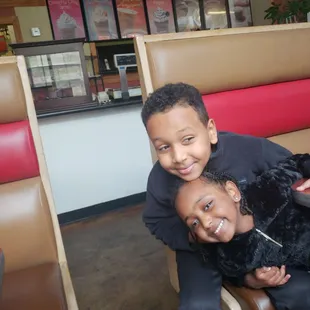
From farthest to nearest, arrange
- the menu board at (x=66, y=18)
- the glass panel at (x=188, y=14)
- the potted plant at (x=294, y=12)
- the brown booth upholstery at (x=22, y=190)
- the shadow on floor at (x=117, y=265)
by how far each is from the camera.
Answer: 1. the glass panel at (x=188, y=14)
2. the menu board at (x=66, y=18)
3. the potted plant at (x=294, y=12)
4. the shadow on floor at (x=117, y=265)
5. the brown booth upholstery at (x=22, y=190)

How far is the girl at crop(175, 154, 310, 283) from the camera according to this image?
73 centimetres

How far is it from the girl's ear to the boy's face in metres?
0.07

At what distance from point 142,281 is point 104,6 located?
10.3ft

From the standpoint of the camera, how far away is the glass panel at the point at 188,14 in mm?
3951

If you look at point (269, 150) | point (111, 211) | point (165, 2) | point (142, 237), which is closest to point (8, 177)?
point (269, 150)

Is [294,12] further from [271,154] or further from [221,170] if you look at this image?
[221,170]

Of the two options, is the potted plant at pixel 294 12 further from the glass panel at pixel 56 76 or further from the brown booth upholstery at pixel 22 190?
the brown booth upholstery at pixel 22 190

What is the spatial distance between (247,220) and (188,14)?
3.62 meters

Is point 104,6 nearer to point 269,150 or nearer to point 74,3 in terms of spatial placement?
point 74,3

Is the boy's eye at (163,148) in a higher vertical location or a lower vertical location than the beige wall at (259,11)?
lower

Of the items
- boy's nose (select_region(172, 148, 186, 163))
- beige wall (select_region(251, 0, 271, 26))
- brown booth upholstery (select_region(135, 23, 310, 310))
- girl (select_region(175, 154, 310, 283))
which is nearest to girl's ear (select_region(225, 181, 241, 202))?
girl (select_region(175, 154, 310, 283))

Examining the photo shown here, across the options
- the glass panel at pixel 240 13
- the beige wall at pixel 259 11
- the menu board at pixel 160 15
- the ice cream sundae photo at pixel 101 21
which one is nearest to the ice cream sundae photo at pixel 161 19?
the menu board at pixel 160 15

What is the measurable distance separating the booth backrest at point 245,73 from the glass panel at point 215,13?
280cm

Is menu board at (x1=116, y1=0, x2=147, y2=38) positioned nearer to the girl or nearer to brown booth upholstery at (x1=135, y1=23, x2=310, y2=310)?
brown booth upholstery at (x1=135, y1=23, x2=310, y2=310)
